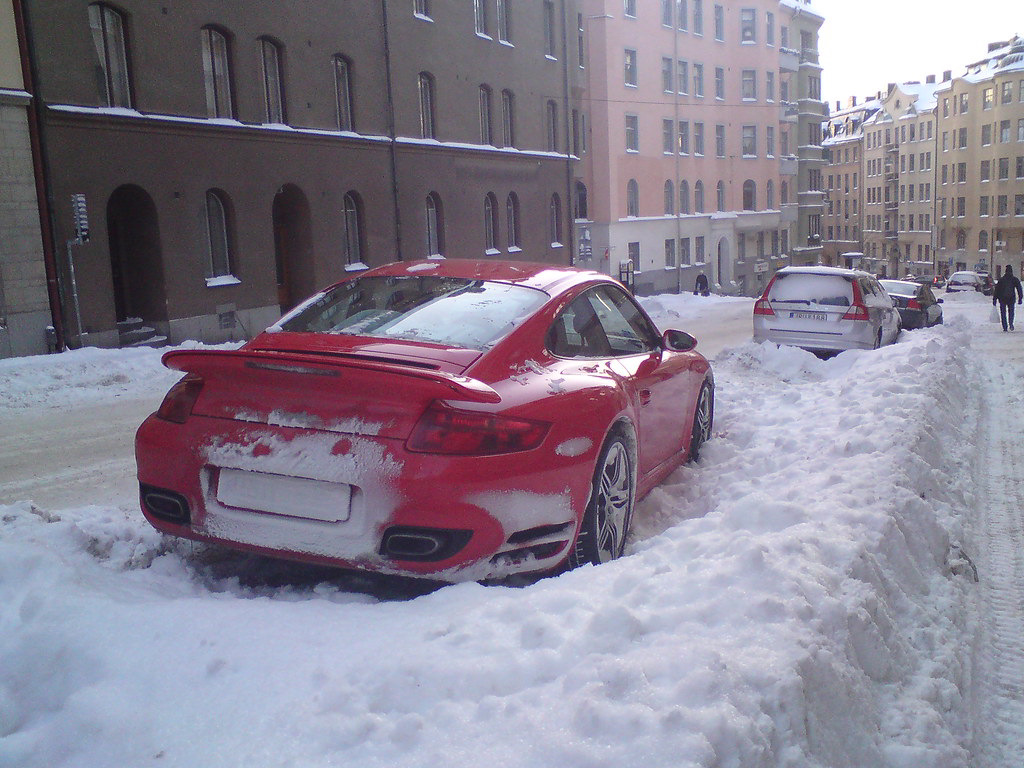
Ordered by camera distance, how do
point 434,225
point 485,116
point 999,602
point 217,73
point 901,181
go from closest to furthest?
point 999,602, point 217,73, point 434,225, point 485,116, point 901,181

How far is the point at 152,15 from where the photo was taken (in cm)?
1930

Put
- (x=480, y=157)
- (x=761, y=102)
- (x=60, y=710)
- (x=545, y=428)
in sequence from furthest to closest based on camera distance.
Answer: (x=761, y=102) → (x=480, y=157) → (x=545, y=428) → (x=60, y=710)

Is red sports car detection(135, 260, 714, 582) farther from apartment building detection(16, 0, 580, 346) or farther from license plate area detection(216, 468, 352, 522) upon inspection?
apartment building detection(16, 0, 580, 346)

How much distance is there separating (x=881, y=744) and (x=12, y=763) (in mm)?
2598

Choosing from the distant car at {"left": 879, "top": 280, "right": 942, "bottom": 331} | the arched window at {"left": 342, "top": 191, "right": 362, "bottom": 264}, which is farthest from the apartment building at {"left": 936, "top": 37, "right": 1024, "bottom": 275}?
Result: the arched window at {"left": 342, "top": 191, "right": 362, "bottom": 264}

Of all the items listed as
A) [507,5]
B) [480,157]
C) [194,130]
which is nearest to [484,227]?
[480,157]

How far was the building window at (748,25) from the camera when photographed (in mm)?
56781

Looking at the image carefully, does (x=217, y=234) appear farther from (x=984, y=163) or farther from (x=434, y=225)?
(x=984, y=163)

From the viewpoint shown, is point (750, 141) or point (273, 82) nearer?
point (273, 82)

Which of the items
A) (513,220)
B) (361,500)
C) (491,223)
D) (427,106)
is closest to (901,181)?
(513,220)

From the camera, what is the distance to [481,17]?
102ft

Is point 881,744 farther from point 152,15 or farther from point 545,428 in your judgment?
point 152,15

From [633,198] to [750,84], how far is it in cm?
1604

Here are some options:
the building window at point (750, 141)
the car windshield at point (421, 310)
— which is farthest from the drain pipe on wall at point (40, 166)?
the building window at point (750, 141)
